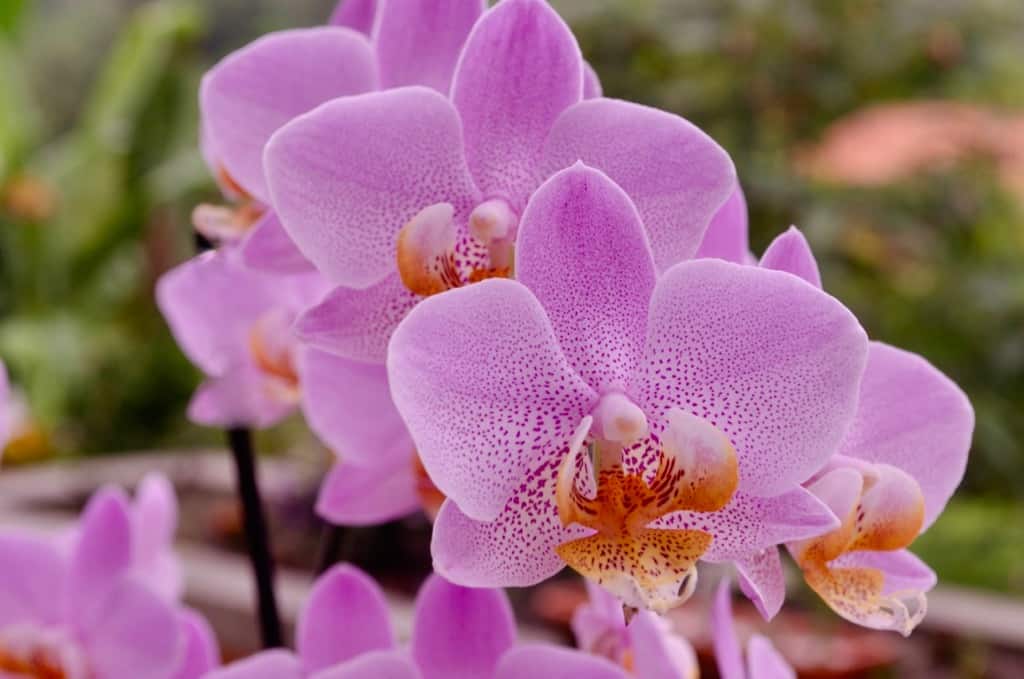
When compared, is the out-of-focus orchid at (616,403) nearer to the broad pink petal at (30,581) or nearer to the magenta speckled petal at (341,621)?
the magenta speckled petal at (341,621)

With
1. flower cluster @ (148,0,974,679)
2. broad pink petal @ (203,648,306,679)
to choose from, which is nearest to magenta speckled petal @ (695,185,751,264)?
flower cluster @ (148,0,974,679)

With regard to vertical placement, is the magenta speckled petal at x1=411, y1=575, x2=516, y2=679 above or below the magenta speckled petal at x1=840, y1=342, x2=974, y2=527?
below

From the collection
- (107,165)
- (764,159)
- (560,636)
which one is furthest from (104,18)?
(560,636)

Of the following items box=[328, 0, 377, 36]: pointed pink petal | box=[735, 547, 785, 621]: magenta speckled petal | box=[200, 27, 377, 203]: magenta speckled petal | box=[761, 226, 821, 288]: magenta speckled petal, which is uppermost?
box=[328, 0, 377, 36]: pointed pink petal

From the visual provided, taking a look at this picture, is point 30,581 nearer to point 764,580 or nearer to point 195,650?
point 195,650

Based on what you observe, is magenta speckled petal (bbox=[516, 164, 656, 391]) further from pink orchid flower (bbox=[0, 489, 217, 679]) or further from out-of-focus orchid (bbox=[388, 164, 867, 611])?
pink orchid flower (bbox=[0, 489, 217, 679])

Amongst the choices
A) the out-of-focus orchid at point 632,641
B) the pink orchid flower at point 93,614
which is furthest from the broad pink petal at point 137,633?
the out-of-focus orchid at point 632,641
